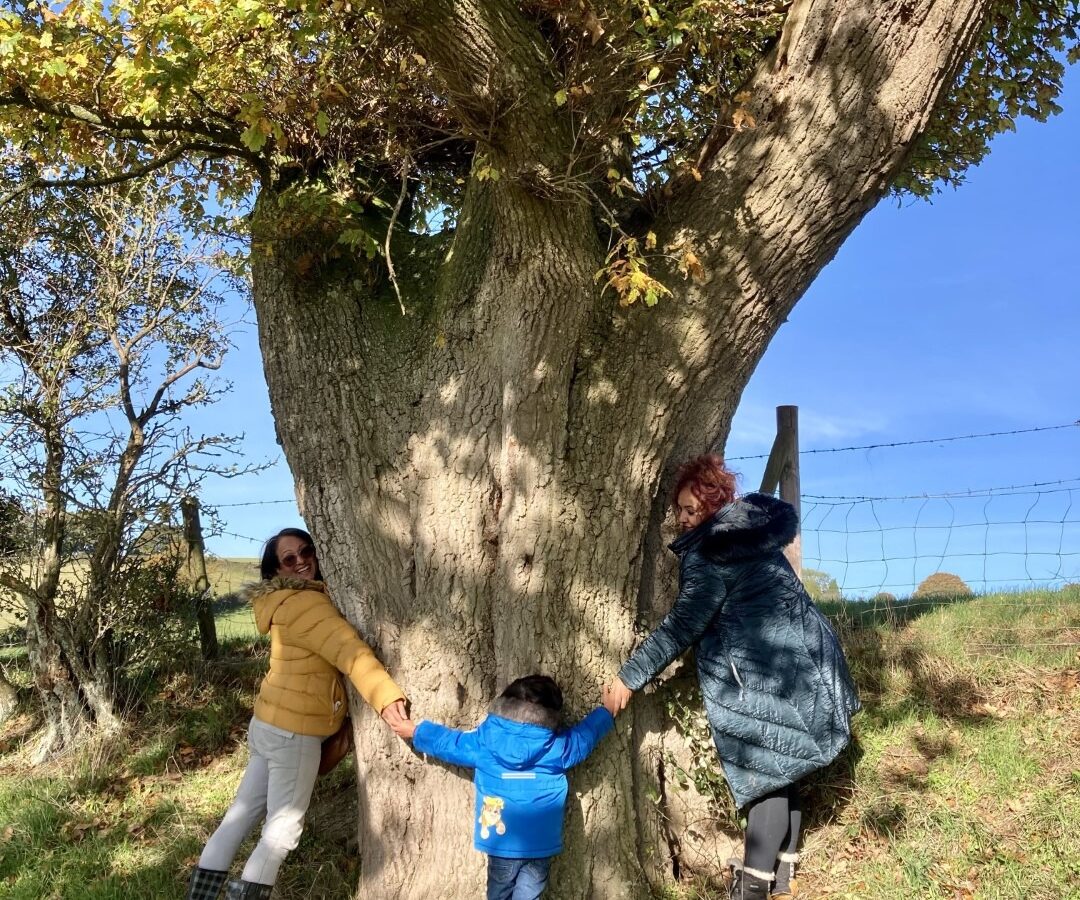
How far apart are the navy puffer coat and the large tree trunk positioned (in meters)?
0.38

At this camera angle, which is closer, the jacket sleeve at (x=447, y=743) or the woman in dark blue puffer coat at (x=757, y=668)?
the jacket sleeve at (x=447, y=743)

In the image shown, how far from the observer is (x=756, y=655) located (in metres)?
4.35

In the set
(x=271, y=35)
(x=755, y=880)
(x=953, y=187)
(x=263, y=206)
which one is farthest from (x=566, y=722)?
(x=953, y=187)

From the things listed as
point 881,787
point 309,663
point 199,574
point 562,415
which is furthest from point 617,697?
point 199,574

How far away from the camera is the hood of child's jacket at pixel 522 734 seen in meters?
3.98

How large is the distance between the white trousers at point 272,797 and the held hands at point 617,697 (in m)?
1.57

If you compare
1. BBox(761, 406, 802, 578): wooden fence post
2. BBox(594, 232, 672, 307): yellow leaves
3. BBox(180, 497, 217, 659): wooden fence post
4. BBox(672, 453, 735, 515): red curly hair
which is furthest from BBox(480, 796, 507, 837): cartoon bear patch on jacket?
BBox(180, 497, 217, 659): wooden fence post

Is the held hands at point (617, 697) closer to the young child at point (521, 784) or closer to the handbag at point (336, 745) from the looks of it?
the young child at point (521, 784)

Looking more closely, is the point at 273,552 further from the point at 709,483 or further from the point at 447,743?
the point at 709,483

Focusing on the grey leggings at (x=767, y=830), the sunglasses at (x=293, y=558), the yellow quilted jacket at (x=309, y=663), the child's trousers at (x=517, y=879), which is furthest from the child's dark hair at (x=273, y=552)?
the grey leggings at (x=767, y=830)

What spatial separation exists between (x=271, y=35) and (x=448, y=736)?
413 cm

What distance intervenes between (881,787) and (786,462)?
8.03 feet

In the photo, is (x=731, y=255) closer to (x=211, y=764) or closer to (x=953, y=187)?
(x=953, y=187)

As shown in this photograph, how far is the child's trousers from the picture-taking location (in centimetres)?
402
